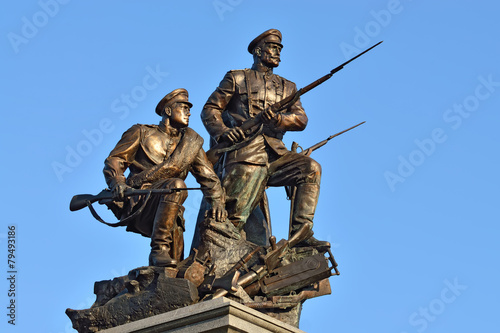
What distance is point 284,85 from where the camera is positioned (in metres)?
16.2

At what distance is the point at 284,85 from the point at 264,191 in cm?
166

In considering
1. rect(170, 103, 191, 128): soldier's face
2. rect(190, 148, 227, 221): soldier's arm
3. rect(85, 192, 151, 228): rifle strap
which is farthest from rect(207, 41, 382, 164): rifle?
rect(85, 192, 151, 228): rifle strap

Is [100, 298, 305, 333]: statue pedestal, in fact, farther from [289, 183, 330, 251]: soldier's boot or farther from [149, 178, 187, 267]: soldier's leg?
[289, 183, 330, 251]: soldier's boot

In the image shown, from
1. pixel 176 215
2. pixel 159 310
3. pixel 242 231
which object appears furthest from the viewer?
pixel 242 231

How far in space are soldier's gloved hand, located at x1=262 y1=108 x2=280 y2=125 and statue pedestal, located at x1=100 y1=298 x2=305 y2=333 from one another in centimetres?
352

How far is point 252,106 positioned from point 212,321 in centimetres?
435

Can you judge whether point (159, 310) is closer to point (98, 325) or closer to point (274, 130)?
point (98, 325)

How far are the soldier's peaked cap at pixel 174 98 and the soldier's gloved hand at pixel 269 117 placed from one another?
1.11 metres

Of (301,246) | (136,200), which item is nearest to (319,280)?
(301,246)

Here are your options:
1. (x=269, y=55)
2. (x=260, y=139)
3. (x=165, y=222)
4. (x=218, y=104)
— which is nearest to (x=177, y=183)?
(x=165, y=222)

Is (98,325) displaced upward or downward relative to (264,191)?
downward

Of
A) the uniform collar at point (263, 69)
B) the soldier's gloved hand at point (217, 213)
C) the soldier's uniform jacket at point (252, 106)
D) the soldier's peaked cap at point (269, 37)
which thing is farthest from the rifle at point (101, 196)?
the soldier's peaked cap at point (269, 37)

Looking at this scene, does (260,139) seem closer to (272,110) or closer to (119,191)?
(272,110)

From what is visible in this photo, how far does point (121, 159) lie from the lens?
47.3 feet
